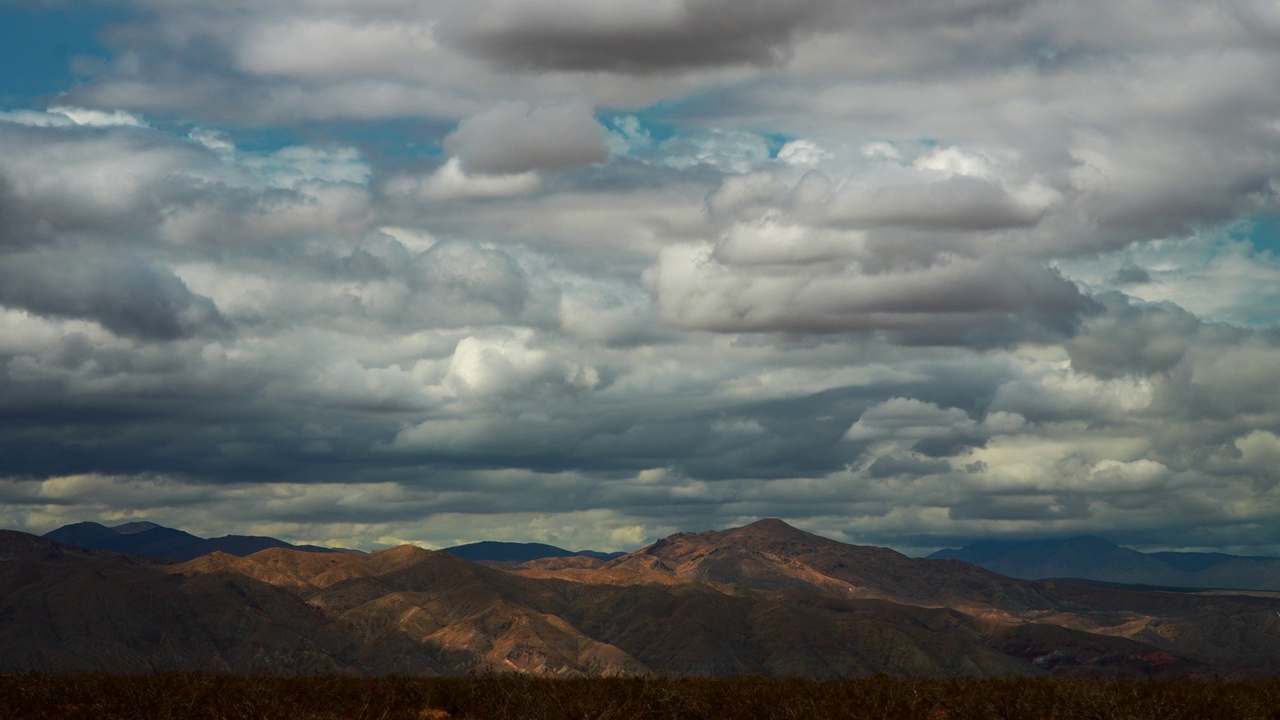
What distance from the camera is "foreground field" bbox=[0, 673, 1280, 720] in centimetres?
3200

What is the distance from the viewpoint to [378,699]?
112 ft

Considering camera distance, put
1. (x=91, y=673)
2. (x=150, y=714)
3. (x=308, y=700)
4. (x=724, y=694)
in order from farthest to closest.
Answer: (x=91, y=673), (x=724, y=694), (x=308, y=700), (x=150, y=714)

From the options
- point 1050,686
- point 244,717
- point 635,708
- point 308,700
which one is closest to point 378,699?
point 308,700

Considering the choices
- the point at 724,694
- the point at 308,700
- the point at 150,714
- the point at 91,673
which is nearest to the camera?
the point at 150,714

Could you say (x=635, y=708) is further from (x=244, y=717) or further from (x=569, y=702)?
(x=244, y=717)

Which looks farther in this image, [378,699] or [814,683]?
[814,683]

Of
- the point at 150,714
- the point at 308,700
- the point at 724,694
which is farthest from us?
the point at 724,694

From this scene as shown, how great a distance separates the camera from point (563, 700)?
112ft

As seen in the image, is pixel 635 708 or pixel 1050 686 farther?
pixel 1050 686

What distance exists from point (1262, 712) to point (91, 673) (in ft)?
105

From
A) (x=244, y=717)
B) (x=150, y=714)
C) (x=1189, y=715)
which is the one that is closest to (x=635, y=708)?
(x=244, y=717)

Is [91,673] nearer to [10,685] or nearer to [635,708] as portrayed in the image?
[10,685]

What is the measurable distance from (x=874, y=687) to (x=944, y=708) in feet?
12.4

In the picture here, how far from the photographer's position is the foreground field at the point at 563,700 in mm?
32000
